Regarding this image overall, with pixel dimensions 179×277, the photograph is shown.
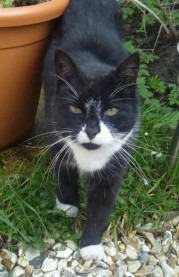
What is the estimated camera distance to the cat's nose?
133cm

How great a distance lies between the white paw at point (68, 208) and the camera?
174 cm

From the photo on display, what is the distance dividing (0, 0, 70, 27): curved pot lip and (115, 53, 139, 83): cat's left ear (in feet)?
1.29

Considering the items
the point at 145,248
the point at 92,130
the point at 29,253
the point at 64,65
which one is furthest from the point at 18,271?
the point at 64,65

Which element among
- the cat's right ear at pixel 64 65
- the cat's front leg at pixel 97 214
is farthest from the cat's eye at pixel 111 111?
the cat's front leg at pixel 97 214

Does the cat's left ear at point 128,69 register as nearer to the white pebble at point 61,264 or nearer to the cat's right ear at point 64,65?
the cat's right ear at point 64,65

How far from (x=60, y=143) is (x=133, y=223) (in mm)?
443

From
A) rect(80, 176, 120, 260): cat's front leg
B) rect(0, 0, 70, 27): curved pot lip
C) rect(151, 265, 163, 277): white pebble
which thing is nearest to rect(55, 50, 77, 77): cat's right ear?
rect(0, 0, 70, 27): curved pot lip

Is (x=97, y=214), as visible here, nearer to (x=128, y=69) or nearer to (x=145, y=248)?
(x=145, y=248)

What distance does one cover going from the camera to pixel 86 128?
1.34m

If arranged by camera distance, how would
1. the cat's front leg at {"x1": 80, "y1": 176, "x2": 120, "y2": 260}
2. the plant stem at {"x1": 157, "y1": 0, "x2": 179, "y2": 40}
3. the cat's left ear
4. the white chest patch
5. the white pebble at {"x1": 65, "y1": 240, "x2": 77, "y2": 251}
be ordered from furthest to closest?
the plant stem at {"x1": 157, "y1": 0, "x2": 179, "y2": 40}, the white pebble at {"x1": 65, "y1": 240, "x2": 77, "y2": 251}, the cat's front leg at {"x1": 80, "y1": 176, "x2": 120, "y2": 260}, the white chest patch, the cat's left ear

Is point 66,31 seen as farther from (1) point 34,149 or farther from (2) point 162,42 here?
(2) point 162,42

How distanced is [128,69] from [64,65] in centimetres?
18

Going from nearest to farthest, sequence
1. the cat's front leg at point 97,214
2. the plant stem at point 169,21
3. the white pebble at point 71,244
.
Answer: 1. the cat's front leg at point 97,214
2. the white pebble at point 71,244
3. the plant stem at point 169,21

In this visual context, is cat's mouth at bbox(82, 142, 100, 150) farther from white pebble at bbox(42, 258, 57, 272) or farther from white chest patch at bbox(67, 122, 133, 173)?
white pebble at bbox(42, 258, 57, 272)
